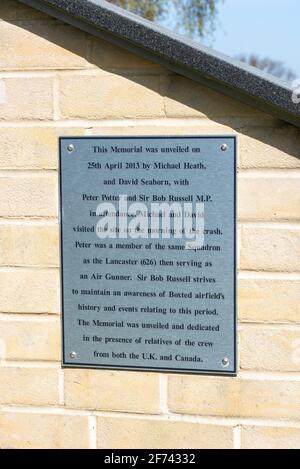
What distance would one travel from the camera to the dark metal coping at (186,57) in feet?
7.86

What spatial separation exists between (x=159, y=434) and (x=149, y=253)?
672mm

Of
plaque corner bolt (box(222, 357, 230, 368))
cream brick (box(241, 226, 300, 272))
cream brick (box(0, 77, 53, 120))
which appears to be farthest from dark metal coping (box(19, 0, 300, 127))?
plaque corner bolt (box(222, 357, 230, 368))

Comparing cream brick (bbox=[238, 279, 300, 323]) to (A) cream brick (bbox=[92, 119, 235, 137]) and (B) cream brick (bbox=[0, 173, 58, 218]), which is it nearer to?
(A) cream brick (bbox=[92, 119, 235, 137])

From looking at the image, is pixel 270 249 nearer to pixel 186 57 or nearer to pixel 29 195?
pixel 186 57

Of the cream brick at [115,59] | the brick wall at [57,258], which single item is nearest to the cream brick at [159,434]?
the brick wall at [57,258]

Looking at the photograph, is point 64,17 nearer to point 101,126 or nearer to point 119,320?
point 101,126

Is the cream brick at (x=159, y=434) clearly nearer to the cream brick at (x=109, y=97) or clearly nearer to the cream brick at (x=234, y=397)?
the cream brick at (x=234, y=397)

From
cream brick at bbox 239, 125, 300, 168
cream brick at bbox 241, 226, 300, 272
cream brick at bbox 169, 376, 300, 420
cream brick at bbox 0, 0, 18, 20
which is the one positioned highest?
cream brick at bbox 0, 0, 18, 20

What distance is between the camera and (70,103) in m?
2.64

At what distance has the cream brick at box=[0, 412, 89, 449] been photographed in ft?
8.96

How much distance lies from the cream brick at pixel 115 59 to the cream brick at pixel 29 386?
1150mm

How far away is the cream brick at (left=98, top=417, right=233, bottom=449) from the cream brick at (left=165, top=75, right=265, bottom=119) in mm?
1122
